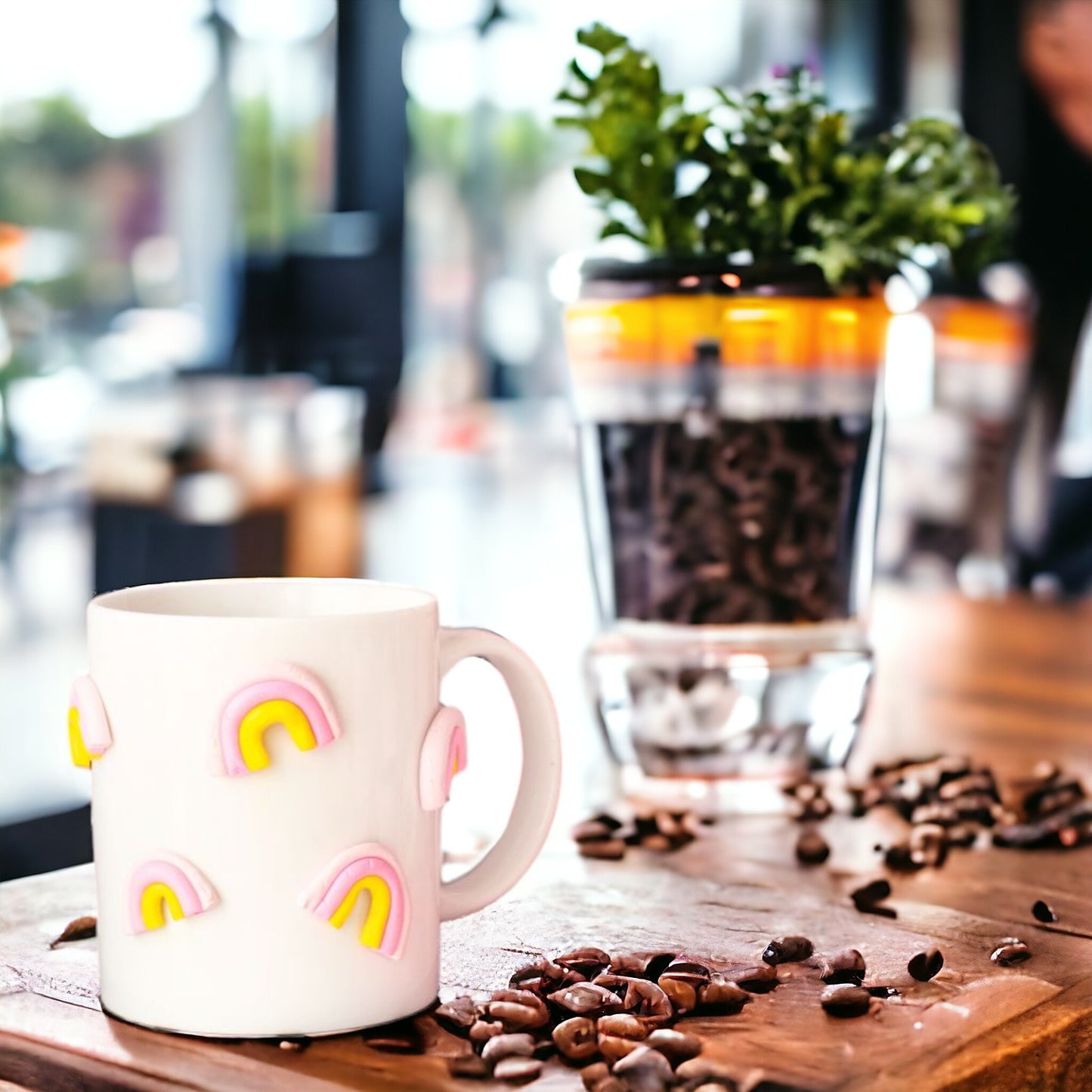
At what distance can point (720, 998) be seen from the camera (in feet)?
1.88

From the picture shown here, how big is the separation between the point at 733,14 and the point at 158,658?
219 inches

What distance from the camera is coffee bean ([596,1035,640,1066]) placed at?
20.8 inches

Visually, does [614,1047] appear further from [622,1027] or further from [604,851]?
[604,851]

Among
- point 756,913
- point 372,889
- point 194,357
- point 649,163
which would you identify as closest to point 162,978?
point 372,889

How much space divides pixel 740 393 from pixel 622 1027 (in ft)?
1.59

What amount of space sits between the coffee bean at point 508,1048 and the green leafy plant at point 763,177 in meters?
0.54

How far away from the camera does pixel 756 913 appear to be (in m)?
0.71

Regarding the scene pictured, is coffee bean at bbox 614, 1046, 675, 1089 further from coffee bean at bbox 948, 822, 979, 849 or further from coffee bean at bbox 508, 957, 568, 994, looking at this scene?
coffee bean at bbox 948, 822, 979, 849

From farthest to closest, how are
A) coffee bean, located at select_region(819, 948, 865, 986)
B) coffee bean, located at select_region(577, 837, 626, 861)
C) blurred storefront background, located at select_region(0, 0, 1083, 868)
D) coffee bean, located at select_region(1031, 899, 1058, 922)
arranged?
blurred storefront background, located at select_region(0, 0, 1083, 868) < coffee bean, located at select_region(577, 837, 626, 861) < coffee bean, located at select_region(1031, 899, 1058, 922) < coffee bean, located at select_region(819, 948, 865, 986)

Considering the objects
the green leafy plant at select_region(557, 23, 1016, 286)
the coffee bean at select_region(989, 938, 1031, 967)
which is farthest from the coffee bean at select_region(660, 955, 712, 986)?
the green leafy plant at select_region(557, 23, 1016, 286)

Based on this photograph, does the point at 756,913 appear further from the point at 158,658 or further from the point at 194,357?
the point at 194,357

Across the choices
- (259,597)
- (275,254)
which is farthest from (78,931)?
(275,254)

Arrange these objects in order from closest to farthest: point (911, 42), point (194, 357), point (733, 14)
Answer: point (911, 42)
point (733, 14)
point (194, 357)

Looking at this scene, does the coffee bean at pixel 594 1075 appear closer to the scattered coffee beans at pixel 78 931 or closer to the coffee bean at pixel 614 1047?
the coffee bean at pixel 614 1047
